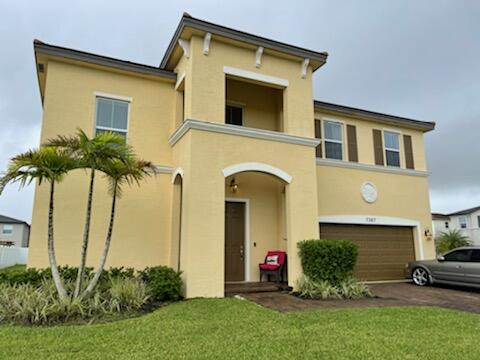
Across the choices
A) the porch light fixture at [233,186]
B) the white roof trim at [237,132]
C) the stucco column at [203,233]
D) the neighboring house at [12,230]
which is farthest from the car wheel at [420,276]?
the neighboring house at [12,230]

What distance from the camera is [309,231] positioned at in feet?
34.9

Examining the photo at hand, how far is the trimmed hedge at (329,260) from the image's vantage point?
9781mm

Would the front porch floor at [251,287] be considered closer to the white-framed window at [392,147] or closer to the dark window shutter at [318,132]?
the dark window shutter at [318,132]

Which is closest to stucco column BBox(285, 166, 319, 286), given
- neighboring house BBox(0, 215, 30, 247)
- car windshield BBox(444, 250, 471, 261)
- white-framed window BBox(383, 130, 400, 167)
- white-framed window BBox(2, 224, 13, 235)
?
car windshield BBox(444, 250, 471, 261)

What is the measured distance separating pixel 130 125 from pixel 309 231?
22.0 ft

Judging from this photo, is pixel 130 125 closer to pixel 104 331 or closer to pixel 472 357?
pixel 104 331

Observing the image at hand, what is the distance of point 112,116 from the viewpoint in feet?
36.1

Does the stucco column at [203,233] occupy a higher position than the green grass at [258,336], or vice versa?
the stucco column at [203,233]

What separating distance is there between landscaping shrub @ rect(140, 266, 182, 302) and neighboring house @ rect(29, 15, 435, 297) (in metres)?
0.30

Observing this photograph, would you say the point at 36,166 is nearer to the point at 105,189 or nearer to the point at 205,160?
the point at 105,189

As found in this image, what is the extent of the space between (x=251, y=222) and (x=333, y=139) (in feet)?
17.3

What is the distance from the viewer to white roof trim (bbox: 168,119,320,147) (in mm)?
9652

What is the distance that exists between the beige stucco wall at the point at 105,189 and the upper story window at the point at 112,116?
201 mm

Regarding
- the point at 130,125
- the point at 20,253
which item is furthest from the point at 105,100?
the point at 20,253
